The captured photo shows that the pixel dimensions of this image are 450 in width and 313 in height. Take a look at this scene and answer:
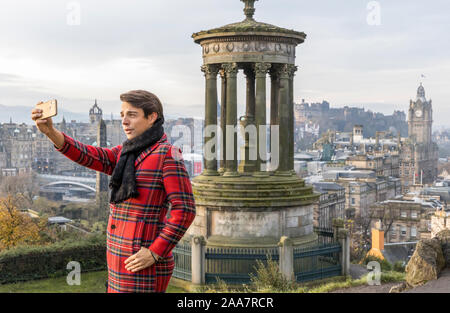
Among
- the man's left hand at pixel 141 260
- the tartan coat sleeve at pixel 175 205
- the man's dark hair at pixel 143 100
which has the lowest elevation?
the man's left hand at pixel 141 260

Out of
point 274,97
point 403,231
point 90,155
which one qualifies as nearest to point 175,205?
point 90,155

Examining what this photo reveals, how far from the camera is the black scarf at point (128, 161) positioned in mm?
5277

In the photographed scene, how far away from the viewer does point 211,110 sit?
→ 68.5ft

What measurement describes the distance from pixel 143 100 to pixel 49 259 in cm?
1625

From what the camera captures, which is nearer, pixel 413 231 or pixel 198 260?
pixel 198 260

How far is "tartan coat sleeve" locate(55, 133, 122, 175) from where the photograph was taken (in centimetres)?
569

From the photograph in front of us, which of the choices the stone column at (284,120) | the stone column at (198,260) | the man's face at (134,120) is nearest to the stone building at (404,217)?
the stone column at (284,120)

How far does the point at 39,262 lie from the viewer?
20.2 metres

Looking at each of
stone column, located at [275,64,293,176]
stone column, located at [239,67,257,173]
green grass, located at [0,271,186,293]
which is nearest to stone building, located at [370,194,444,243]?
stone column, located at [239,67,257,173]

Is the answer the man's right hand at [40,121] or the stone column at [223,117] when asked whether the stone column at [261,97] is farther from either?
the man's right hand at [40,121]

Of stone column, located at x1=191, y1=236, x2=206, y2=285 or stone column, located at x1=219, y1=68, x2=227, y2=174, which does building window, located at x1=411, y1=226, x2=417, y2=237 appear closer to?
stone column, located at x1=219, y1=68, x2=227, y2=174

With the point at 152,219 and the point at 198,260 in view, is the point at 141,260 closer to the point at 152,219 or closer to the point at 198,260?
the point at 152,219
